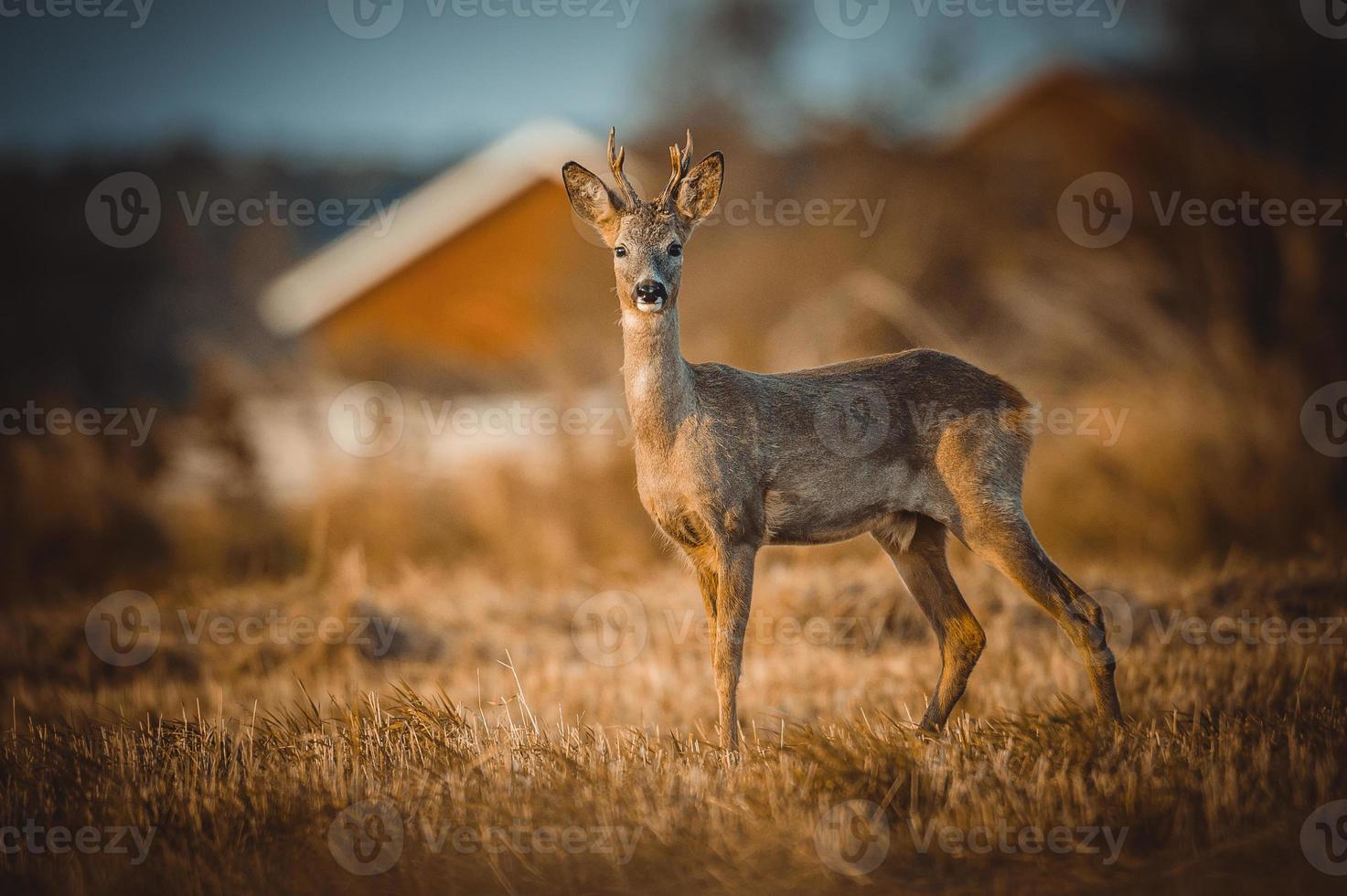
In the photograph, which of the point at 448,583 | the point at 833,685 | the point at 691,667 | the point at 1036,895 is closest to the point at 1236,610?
the point at 833,685

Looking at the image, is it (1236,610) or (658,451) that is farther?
(1236,610)

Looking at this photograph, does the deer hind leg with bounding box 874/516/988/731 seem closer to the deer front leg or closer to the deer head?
the deer front leg

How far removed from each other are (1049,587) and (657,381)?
2354mm

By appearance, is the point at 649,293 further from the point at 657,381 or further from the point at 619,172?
the point at 619,172

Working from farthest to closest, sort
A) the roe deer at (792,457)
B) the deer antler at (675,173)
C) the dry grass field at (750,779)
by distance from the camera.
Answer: the deer antler at (675,173)
the roe deer at (792,457)
the dry grass field at (750,779)

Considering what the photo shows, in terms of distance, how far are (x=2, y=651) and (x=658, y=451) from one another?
6898 mm

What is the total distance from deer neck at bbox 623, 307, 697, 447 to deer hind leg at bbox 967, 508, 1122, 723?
1.72 m

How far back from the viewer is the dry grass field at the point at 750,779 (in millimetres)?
4258

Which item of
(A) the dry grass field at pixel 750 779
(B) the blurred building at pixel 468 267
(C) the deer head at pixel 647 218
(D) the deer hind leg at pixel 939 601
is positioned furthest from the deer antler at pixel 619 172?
(B) the blurred building at pixel 468 267

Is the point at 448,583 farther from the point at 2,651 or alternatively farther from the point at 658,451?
the point at 658,451

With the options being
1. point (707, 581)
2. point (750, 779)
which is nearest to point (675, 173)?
point (707, 581)

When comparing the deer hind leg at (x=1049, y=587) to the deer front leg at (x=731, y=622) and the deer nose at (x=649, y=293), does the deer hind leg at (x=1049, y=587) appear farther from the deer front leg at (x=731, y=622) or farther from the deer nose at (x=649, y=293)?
the deer nose at (x=649, y=293)

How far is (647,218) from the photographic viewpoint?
244 inches

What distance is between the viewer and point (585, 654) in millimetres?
9336
